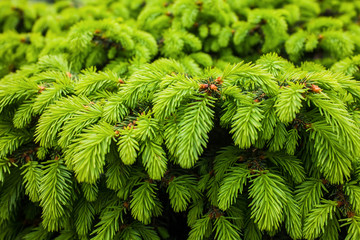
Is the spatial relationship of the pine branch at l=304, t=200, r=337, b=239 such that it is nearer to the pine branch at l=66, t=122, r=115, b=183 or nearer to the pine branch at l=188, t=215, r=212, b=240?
the pine branch at l=188, t=215, r=212, b=240

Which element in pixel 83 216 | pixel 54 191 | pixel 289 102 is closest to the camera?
pixel 289 102

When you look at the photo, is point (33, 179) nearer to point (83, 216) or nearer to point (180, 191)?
point (83, 216)

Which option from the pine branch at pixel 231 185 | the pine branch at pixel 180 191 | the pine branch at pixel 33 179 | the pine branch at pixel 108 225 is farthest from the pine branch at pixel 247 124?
the pine branch at pixel 33 179

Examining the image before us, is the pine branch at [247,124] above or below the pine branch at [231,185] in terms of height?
above

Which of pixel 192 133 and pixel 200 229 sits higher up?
pixel 192 133

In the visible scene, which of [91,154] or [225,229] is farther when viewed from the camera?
[225,229]

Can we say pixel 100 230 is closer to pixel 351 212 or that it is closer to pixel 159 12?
pixel 351 212

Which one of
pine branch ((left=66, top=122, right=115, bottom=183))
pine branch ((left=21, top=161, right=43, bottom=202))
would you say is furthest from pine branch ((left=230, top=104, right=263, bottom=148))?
pine branch ((left=21, top=161, right=43, bottom=202))

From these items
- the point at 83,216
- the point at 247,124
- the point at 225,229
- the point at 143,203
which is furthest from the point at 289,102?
the point at 83,216

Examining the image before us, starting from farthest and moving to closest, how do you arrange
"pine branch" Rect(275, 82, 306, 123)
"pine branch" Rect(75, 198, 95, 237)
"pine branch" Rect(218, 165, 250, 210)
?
1. "pine branch" Rect(75, 198, 95, 237)
2. "pine branch" Rect(218, 165, 250, 210)
3. "pine branch" Rect(275, 82, 306, 123)

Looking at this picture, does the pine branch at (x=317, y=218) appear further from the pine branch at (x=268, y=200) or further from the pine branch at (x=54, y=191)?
the pine branch at (x=54, y=191)
